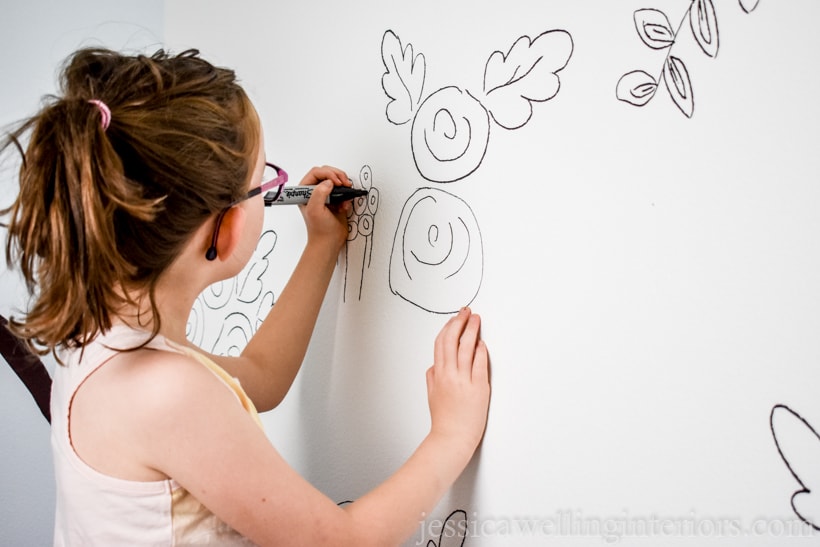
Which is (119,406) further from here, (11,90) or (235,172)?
(11,90)

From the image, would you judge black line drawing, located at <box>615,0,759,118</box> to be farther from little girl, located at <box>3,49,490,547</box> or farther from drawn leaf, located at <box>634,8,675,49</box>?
little girl, located at <box>3,49,490,547</box>

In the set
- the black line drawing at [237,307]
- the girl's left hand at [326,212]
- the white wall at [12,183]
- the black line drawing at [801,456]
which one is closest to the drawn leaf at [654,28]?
the black line drawing at [801,456]

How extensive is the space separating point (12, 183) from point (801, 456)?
4.02ft

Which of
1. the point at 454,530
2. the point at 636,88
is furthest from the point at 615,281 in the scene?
the point at 454,530

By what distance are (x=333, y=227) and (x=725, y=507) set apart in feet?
1.59

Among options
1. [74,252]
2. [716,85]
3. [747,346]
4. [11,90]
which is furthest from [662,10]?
[11,90]

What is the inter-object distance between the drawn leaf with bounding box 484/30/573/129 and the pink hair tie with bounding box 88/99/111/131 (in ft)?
1.03

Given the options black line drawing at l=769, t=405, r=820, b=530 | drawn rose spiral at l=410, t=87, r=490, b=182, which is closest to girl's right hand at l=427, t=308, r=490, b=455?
drawn rose spiral at l=410, t=87, r=490, b=182

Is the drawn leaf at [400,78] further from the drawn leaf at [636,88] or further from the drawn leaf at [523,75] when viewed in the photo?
the drawn leaf at [636,88]

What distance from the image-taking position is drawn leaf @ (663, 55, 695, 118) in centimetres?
47

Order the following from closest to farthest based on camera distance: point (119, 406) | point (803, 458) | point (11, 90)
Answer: point (803, 458) < point (119, 406) < point (11, 90)

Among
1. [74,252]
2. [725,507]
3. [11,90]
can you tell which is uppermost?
[11,90]

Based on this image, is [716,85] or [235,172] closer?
[716,85]

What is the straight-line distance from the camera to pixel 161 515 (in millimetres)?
550
